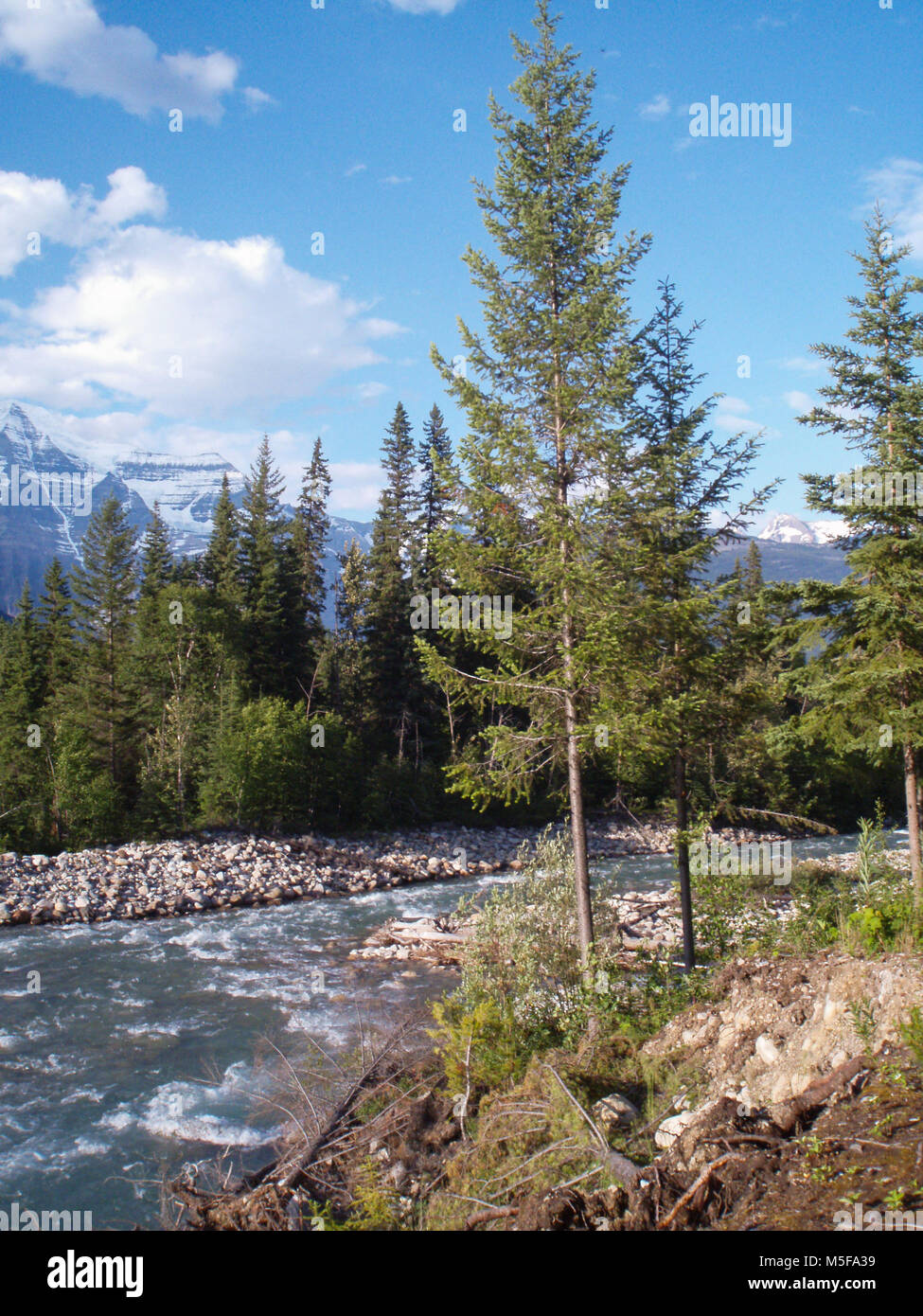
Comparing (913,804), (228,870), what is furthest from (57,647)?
(913,804)

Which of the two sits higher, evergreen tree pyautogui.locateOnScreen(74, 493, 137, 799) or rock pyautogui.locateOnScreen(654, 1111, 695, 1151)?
evergreen tree pyautogui.locateOnScreen(74, 493, 137, 799)

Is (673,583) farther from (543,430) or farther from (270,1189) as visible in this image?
(270,1189)

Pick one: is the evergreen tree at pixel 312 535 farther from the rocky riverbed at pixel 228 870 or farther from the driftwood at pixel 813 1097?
the driftwood at pixel 813 1097

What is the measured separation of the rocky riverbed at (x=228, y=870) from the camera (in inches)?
878

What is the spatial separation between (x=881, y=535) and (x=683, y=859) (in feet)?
24.3

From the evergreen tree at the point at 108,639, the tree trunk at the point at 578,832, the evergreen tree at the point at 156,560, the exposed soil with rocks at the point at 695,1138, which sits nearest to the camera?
the exposed soil with rocks at the point at 695,1138

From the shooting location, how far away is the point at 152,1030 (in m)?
13.4

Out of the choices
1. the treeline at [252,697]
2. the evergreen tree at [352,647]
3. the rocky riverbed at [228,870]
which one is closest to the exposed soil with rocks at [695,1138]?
the rocky riverbed at [228,870]

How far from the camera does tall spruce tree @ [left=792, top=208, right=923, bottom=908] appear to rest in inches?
531

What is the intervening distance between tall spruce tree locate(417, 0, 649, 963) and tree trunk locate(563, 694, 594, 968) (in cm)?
2

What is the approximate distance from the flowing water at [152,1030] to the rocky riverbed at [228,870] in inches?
51.9
